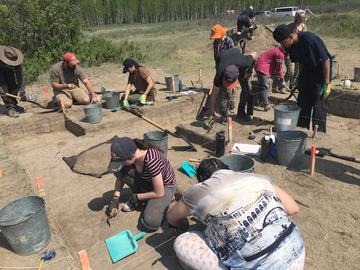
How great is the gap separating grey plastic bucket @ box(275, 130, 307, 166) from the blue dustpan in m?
1.18

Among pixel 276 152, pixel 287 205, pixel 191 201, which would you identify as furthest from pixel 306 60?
pixel 191 201

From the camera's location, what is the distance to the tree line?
42.5 meters

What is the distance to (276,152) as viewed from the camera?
471cm

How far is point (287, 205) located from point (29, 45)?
39.4 feet

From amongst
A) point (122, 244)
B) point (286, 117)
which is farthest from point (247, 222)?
point (286, 117)

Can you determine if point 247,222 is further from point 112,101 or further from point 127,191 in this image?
point 112,101

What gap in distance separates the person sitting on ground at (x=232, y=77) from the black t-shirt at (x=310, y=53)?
82cm

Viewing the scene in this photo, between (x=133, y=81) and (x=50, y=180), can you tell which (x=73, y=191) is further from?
(x=133, y=81)

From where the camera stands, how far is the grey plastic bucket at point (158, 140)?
4930mm

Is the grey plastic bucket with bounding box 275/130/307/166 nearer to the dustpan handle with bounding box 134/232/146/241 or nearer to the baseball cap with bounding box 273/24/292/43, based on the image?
the baseball cap with bounding box 273/24/292/43

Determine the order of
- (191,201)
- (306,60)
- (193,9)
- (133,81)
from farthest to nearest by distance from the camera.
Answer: (193,9) < (133,81) < (306,60) < (191,201)

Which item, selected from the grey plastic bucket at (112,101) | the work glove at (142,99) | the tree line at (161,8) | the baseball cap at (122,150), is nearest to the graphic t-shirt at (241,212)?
the baseball cap at (122,150)

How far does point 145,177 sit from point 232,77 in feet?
8.41

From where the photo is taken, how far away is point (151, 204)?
3541 millimetres
